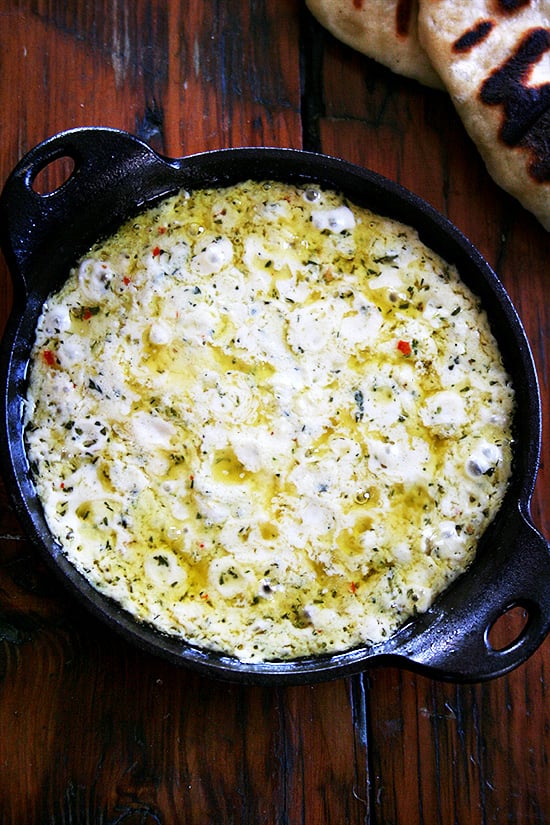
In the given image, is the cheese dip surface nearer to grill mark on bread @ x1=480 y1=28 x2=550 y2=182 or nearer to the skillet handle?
the skillet handle

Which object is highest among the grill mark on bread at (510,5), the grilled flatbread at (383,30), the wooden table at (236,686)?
the grill mark on bread at (510,5)

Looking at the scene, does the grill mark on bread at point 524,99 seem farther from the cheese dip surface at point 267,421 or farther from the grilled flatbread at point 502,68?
the cheese dip surface at point 267,421

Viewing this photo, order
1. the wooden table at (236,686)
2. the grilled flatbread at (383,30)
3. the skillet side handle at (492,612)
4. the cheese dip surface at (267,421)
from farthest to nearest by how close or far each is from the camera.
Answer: the grilled flatbread at (383,30) → the wooden table at (236,686) → the cheese dip surface at (267,421) → the skillet side handle at (492,612)

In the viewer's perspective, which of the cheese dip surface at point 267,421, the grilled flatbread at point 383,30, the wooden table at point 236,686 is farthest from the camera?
the grilled flatbread at point 383,30

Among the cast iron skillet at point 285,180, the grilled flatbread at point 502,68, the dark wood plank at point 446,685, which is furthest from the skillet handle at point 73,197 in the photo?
the grilled flatbread at point 502,68

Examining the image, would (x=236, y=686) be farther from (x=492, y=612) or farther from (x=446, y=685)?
(x=492, y=612)

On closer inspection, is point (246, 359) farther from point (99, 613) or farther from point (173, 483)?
point (99, 613)
